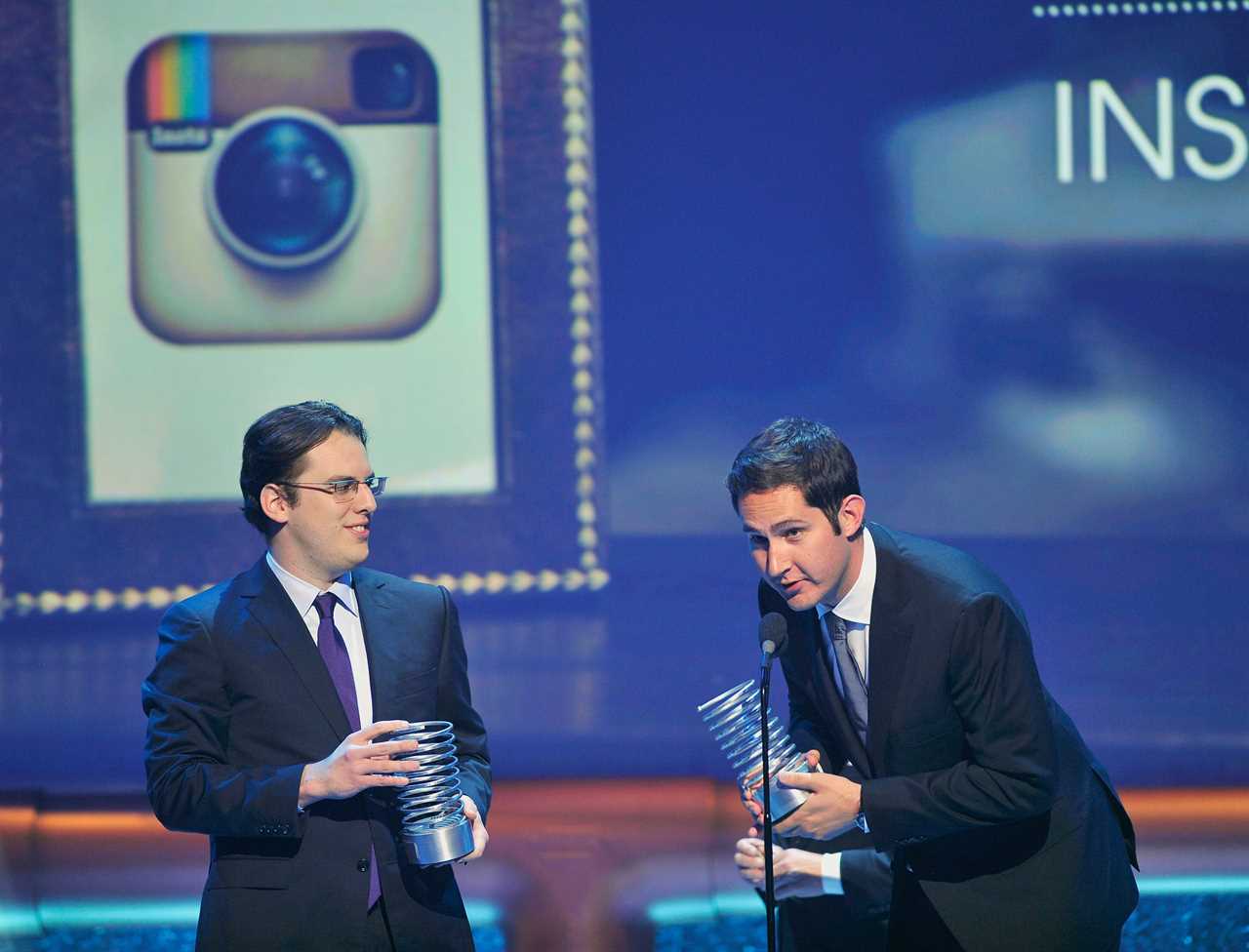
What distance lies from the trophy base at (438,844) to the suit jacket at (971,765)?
22.1 inches

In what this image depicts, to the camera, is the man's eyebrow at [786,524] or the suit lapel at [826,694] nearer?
the man's eyebrow at [786,524]

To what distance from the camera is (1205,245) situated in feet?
13.2

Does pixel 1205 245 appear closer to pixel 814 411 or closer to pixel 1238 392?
pixel 1238 392

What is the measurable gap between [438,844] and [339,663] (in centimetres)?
34

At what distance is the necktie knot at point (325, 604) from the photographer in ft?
7.06

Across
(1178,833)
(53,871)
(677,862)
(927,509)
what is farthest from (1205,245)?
(53,871)

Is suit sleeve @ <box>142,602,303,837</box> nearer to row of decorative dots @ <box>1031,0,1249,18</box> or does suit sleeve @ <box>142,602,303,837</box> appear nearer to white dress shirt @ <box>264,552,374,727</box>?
white dress shirt @ <box>264,552,374,727</box>

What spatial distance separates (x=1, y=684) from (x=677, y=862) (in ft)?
6.39

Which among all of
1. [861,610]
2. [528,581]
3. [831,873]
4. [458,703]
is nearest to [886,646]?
[861,610]

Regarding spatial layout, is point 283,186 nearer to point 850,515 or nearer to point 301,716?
point 301,716

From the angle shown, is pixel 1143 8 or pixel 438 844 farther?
pixel 1143 8

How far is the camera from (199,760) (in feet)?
6.64

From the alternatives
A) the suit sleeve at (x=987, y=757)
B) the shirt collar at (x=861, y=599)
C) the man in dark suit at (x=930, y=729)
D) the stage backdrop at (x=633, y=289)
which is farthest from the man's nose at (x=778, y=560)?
the stage backdrop at (x=633, y=289)

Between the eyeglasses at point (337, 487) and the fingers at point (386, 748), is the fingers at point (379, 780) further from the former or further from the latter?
the eyeglasses at point (337, 487)
